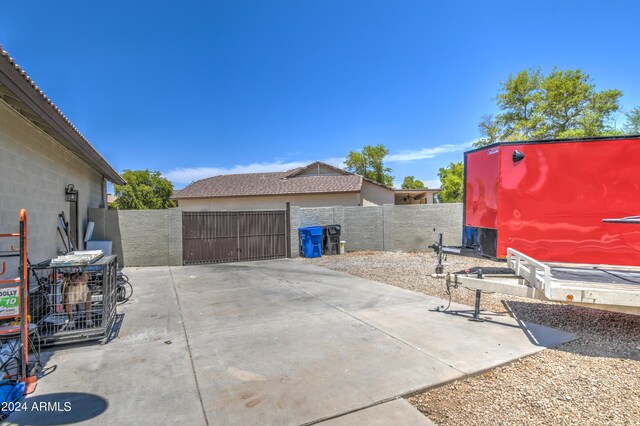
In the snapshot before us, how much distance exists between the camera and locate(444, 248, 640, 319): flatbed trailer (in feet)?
13.0

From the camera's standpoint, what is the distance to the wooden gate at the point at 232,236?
1214cm

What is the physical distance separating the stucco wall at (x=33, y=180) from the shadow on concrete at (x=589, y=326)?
8009mm

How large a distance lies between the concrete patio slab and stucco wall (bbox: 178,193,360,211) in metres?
22.5

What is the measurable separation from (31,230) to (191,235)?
19.7 ft

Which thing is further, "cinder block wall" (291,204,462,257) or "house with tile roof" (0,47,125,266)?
"cinder block wall" (291,204,462,257)

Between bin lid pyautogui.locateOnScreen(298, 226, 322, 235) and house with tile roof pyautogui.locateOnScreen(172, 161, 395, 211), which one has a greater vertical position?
house with tile roof pyautogui.locateOnScreen(172, 161, 395, 211)

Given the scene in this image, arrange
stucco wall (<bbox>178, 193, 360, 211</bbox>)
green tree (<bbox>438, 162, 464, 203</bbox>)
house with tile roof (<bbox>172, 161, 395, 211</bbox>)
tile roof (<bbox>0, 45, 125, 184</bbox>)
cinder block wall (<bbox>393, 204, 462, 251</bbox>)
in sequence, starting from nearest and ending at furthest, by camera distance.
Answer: tile roof (<bbox>0, 45, 125, 184</bbox>) < cinder block wall (<bbox>393, 204, 462, 251</bbox>) < stucco wall (<bbox>178, 193, 360, 211</bbox>) < house with tile roof (<bbox>172, 161, 395, 211</bbox>) < green tree (<bbox>438, 162, 464, 203</bbox>)

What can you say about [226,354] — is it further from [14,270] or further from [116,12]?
[116,12]

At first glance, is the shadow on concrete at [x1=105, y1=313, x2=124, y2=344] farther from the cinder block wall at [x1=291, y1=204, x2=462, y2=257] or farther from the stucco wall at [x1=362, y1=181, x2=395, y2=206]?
the stucco wall at [x1=362, y1=181, x2=395, y2=206]

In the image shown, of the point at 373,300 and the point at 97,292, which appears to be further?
the point at 373,300

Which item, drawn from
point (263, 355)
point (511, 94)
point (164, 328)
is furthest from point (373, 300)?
point (511, 94)

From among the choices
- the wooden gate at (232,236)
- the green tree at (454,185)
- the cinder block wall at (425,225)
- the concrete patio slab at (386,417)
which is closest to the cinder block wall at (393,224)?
the cinder block wall at (425,225)

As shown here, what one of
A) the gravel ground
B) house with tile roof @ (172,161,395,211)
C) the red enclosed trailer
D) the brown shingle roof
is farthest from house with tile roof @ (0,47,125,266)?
the brown shingle roof

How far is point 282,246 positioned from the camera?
14039 mm
